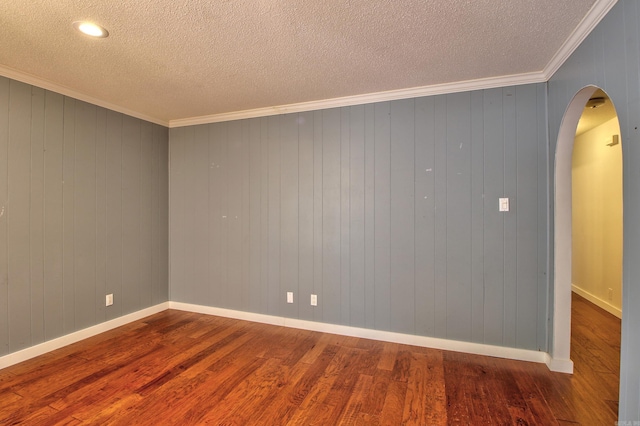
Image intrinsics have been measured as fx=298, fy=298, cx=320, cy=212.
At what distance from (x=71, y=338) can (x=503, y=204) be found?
426 cm

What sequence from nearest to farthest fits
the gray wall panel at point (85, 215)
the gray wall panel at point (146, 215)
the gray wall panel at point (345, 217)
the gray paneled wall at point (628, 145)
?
the gray paneled wall at point (628, 145)
the gray wall panel at point (85, 215)
the gray wall panel at point (345, 217)
the gray wall panel at point (146, 215)

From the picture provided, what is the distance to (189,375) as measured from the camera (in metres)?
2.37

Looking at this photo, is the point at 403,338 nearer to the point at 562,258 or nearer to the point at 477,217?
the point at 477,217

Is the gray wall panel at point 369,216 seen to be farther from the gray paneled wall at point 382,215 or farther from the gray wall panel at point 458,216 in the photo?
the gray wall panel at point 458,216

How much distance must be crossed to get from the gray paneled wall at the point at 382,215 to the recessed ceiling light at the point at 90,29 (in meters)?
1.71

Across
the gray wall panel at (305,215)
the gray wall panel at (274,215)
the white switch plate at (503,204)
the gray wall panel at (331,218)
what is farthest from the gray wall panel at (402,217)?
the gray wall panel at (274,215)

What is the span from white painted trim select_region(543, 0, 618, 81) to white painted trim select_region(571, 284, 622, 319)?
3.14m

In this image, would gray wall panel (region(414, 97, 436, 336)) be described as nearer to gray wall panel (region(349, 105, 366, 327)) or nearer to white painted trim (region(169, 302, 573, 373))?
white painted trim (region(169, 302, 573, 373))

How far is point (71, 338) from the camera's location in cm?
290

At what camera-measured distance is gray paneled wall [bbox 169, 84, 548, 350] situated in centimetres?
262

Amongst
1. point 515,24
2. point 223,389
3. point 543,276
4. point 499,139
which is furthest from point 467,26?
point 223,389

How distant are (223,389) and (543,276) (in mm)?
2754

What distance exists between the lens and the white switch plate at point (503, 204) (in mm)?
2633

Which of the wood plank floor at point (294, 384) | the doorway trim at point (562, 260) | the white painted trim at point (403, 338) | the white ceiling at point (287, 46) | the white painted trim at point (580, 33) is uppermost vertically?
the white ceiling at point (287, 46)
